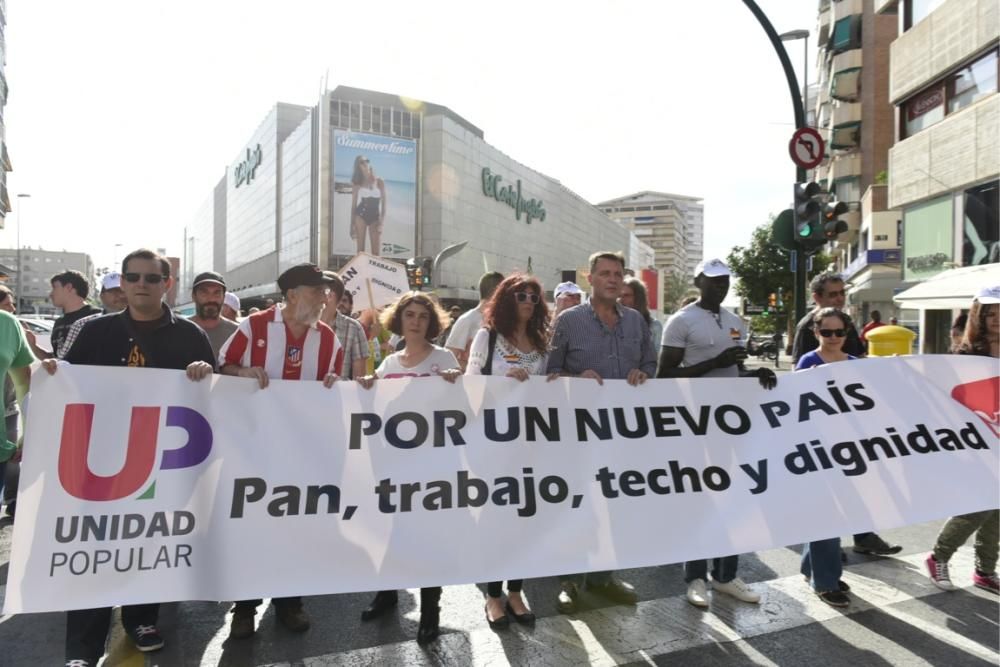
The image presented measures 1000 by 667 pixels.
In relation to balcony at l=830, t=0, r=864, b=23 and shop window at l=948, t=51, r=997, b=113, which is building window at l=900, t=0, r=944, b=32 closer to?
shop window at l=948, t=51, r=997, b=113

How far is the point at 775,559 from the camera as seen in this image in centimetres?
496

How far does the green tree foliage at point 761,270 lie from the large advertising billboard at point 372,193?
26.4 metres

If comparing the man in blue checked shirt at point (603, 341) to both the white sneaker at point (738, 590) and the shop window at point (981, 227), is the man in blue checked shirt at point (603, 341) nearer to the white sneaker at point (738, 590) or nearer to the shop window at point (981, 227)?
the white sneaker at point (738, 590)

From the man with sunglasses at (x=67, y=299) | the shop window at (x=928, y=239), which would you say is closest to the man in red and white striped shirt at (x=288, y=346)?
the man with sunglasses at (x=67, y=299)

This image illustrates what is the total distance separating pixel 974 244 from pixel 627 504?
18040mm

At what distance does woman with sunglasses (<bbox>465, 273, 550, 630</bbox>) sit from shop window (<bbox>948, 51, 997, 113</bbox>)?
17.3 meters

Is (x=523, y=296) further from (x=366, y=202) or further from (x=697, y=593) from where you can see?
(x=366, y=202)

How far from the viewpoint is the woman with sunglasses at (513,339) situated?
392cm

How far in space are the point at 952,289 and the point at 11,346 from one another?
1564 cm

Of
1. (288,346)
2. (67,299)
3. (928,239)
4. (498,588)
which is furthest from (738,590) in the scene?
(928,239)

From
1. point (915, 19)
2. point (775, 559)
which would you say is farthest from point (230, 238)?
point (775, 559)

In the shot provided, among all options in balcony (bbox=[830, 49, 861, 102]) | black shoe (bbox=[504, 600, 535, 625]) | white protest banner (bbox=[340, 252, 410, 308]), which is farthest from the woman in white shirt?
balcony (bbox=[830, 49, 861, 102])

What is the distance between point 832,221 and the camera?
27.2 ft

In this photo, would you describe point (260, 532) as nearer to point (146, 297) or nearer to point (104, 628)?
point (104, 628)
